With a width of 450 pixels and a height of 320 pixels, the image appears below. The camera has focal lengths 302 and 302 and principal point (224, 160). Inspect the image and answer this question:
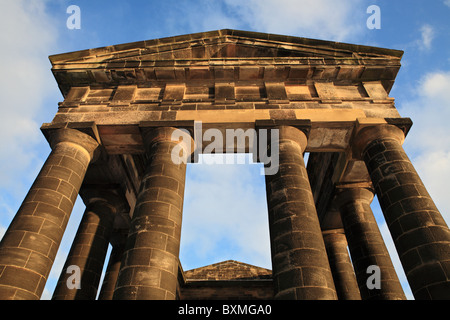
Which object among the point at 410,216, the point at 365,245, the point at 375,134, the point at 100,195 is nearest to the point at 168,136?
the point at 100,195

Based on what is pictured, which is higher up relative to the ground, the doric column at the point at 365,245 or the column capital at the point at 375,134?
the column capital at the point at 375,134

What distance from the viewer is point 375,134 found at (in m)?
10.3

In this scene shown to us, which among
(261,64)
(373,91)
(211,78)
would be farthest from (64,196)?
(373,91)

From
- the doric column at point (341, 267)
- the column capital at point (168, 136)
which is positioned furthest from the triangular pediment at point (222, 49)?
the doric column at point (341, 267)

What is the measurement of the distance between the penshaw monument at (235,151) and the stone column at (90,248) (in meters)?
0.05

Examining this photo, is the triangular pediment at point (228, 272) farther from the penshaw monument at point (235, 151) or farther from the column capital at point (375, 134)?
the column capital at point (375, 134)

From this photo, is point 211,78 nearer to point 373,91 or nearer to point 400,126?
point 373,91

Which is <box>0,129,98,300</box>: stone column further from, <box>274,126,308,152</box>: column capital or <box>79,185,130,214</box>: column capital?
<box>274,126,308,152</box>: column capital

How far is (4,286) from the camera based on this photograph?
6.74 m

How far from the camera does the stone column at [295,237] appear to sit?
6.52 m

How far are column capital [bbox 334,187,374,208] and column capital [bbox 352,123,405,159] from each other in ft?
9.23

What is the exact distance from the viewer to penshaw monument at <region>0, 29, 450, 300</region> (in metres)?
7.22

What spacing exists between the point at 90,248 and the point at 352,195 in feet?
35.9

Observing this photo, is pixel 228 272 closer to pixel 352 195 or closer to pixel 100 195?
pixel 352 195
